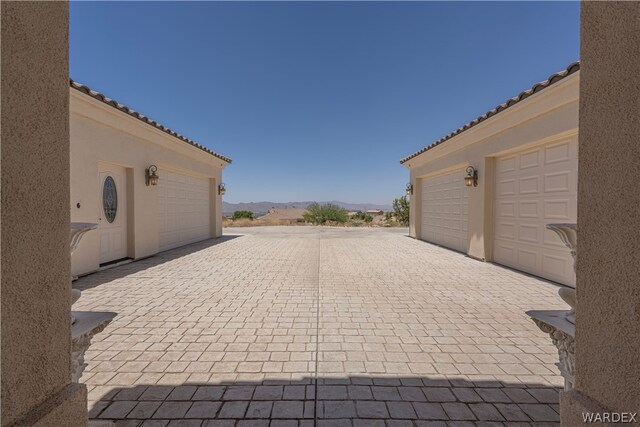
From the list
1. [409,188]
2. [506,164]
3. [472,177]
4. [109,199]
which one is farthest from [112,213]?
[409,188]

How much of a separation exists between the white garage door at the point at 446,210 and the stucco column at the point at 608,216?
779 centimetres

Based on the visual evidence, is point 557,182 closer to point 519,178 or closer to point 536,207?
point 536,207

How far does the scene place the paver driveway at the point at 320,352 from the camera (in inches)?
85.9

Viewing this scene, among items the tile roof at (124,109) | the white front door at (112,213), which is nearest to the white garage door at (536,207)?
the tile roof at (124,109)

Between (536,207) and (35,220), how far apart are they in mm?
7519

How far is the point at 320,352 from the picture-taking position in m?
3.00

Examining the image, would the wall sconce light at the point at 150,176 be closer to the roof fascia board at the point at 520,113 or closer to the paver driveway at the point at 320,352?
the paver driveway at the point at 320,352

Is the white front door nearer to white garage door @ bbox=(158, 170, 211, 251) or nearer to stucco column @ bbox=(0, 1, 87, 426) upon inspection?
white garage door @ bbox=(158, 170, 211, 251)

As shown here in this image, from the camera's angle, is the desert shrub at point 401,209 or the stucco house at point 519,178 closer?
the stucco house at point 519,178

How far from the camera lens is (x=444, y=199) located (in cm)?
1031

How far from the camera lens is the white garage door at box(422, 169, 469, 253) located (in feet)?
29.5

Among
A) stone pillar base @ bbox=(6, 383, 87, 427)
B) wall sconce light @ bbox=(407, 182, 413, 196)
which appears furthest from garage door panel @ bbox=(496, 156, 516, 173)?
stone pillar base @ bbox=(6, 383, 87, 427)

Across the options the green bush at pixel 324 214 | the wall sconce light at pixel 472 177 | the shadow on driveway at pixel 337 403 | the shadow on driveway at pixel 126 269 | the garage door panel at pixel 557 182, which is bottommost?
the shadow on driveway at pixel 337 403

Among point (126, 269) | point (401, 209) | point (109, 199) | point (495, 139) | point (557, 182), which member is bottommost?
point (126, 269)
